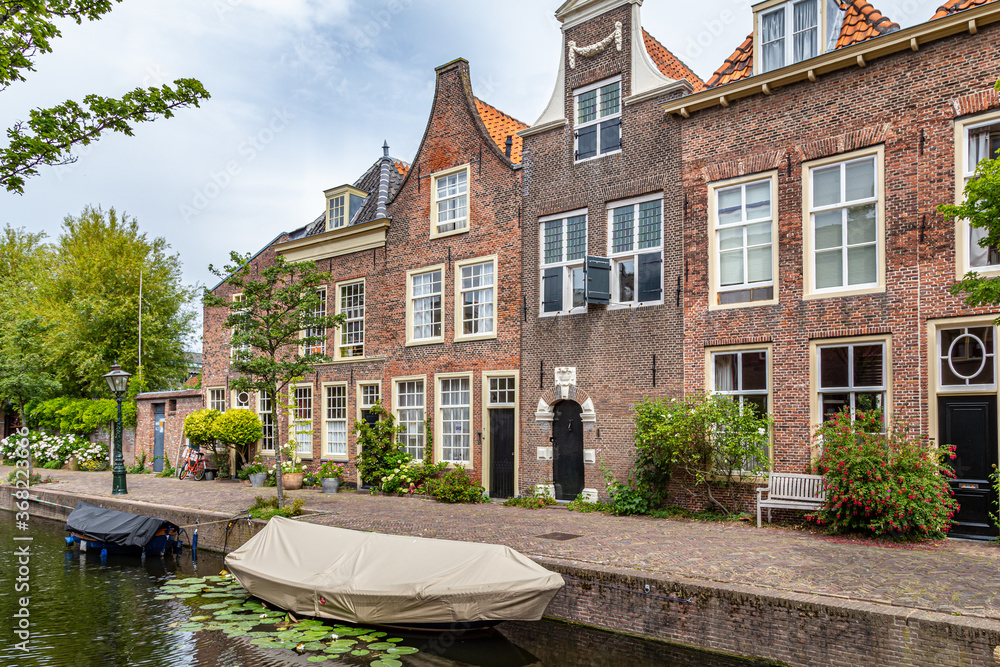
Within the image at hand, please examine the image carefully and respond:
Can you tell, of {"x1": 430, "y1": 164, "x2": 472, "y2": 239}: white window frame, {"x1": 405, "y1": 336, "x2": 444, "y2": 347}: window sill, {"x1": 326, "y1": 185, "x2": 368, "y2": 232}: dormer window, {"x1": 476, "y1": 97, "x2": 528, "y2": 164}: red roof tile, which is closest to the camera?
{"x1": 430, "y1": 164, "x2": 472, "y2": 239}: white window frame

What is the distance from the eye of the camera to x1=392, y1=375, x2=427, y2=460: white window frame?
19.2m

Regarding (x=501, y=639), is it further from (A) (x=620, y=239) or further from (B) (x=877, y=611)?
(A) (x=620, y=239)

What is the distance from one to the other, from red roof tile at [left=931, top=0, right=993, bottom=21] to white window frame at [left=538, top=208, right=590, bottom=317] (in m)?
7.21

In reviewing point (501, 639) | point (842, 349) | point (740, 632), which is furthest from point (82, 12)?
point (842, 349)

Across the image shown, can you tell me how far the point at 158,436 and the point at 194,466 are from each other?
14.8ft

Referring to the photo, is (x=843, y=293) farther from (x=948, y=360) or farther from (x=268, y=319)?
(x=268, y=319)

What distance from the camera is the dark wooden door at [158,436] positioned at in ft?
90.4

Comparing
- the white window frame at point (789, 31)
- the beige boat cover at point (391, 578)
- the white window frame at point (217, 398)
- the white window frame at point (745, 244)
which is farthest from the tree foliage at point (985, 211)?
the white window frame at point (217, 398)

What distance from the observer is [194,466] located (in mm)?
24219

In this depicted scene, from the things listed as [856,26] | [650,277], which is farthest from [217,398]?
[856,26]

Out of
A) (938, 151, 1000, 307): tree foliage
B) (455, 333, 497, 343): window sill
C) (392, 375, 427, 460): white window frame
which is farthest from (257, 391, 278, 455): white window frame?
(938, 151, 1000, 307): tree foliage

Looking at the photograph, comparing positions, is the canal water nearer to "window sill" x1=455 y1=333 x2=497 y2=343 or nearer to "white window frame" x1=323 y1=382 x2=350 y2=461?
"window sill" x1=455 y1=333 x2=497 y2=343

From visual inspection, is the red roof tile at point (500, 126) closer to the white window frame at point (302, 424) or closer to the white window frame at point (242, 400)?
the white window frame at point (302, 424)

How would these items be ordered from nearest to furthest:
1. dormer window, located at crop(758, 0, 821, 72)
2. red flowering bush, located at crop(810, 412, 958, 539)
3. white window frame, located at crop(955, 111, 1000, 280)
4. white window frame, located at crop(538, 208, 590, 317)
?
red flowering bush, located at crop(810, 412, 958, 539) < white window frame, located at crop(955, 111, 1000, 280) < dormer window, located at crop(758, 0, 821, 72) < white window frame, located at crop(538, 208, 590, 317)
